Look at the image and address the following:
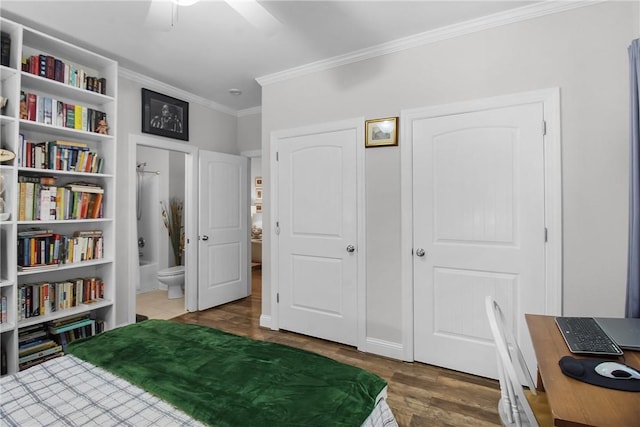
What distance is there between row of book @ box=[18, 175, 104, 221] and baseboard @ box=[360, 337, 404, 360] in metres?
2.62

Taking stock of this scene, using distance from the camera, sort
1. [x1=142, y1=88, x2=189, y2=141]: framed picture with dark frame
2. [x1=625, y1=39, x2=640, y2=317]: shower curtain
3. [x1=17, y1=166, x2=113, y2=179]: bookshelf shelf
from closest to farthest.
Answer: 1. [x1=625, y1=39, x2=640, y2=317]: shower curtain
2. [x1=17, y1=166, x2=113, y2=179]: bookshelf shelf
3. [x1=142, y1=88, x2=189, y2=141]: framed picture with dark frame

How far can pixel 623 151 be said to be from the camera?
1951 millimetres

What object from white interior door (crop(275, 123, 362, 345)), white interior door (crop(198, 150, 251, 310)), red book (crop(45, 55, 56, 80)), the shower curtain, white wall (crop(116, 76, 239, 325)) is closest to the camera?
the shower curtain

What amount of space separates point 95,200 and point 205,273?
58.6 inches

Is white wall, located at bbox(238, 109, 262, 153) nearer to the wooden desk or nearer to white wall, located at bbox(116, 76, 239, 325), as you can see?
white wall, located at bbox(116, 76, 239, 325)

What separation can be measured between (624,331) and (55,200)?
3609mm

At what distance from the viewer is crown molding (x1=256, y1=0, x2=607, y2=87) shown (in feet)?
6.96

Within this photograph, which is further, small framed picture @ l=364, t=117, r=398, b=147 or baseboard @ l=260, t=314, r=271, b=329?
baseboard @ l=260, t=314, r=271, b=329

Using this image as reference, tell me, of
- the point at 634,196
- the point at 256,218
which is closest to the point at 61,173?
the point at 634,196

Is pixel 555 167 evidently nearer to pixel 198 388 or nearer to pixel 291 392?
pixel 291 392

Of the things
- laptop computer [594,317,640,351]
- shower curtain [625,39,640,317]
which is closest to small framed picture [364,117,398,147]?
shower curtain [625,39,640,317]

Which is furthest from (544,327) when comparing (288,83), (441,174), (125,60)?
(125,60)

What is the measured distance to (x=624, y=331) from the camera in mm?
1328

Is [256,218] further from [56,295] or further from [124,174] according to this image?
[56,295]
